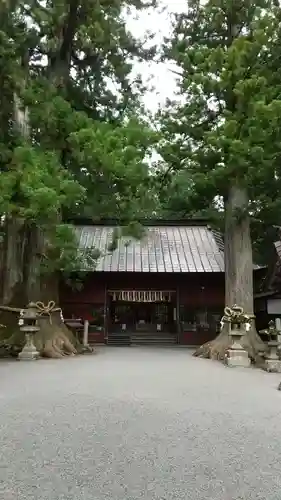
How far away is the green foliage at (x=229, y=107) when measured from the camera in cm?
1055

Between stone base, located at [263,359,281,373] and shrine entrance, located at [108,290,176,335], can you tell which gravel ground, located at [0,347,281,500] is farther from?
shrine entrance, located at [108,290,176,335]

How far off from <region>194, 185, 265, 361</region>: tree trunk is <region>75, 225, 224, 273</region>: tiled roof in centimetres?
387

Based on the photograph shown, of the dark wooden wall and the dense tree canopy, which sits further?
the dark wooden wall

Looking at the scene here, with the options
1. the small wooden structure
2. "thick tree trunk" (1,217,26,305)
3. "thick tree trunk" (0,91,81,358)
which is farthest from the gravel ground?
the small wooden structure

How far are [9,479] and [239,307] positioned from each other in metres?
9.52

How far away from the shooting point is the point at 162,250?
1934 cm

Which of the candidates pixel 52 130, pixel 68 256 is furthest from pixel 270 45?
pixel 68 256

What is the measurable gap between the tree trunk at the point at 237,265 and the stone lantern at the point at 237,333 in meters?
0.64

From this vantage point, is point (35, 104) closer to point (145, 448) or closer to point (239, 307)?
point (239, 307)

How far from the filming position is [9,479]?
3070 mm

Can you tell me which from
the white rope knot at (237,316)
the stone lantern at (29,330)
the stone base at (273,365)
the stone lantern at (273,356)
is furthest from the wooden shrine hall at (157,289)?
the stone base at (273,365)

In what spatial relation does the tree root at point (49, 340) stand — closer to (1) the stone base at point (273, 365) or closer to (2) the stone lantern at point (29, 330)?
(2) the stone lantern at point (29, 330)

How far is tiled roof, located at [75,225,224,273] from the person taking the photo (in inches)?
697

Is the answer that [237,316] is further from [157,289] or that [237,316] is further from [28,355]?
[157,289]
